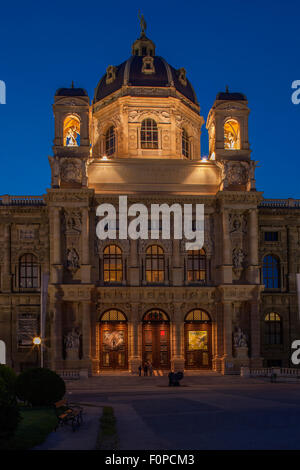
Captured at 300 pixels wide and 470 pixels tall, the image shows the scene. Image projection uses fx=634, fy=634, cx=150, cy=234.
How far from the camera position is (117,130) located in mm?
62031

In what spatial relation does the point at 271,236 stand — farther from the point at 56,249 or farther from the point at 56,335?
the point at 56,335

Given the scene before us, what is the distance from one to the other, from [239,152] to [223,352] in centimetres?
1800

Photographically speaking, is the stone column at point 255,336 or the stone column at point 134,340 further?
the stone column at point 134,340

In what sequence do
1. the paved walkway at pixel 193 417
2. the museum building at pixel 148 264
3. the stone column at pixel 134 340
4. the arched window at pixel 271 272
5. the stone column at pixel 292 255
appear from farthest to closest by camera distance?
1. the arched window at pixel 271 272
2. the stone column at pixel 292 255
3. the museum building at pixel 148 264
4. the stone column at pixel 134 340
5. the paved walkway at pixel 193 417

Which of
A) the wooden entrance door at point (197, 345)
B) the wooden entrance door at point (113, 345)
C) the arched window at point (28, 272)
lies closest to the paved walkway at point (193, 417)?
the wooden entrance door at point (113, 345)

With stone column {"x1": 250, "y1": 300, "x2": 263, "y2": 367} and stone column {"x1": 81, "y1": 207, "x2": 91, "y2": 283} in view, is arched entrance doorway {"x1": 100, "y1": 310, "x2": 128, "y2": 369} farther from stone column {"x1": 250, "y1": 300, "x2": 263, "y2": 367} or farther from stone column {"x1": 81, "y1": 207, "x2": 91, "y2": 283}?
stone column {"x1": 250, "y1": 300, "x2": 263, "y2": 367}

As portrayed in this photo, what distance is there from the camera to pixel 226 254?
54.0 metres

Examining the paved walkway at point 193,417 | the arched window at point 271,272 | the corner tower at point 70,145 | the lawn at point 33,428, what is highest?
the corner tower at point 70,145

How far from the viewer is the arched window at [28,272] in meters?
58.2

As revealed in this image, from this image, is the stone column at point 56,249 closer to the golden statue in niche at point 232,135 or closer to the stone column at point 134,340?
the stone column at point 134,340

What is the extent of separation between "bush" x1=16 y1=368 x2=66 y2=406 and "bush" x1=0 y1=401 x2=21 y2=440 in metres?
8.98

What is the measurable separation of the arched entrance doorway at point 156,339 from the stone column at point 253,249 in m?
8.29

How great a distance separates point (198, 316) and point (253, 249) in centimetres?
763

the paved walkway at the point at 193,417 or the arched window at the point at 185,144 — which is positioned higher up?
the arched window at the point at 185,144
